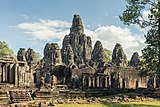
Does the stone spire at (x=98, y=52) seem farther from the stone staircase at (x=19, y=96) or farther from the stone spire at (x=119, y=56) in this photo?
the stone staircase at (x=19, y=96)

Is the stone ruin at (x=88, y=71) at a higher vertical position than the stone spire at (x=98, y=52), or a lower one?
lower

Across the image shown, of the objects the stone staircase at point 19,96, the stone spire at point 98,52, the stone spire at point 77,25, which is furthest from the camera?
the stone spire at point 77,25

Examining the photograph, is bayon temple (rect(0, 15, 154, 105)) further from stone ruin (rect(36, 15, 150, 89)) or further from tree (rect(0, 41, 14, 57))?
tree (rect(0, 41, 14, 57))

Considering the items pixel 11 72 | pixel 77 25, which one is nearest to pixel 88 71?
pixel 11 72

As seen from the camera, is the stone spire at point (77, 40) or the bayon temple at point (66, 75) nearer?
the bayon temple at point (66, 75)

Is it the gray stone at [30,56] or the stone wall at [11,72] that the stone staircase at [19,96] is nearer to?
the stone wall at [11,72]

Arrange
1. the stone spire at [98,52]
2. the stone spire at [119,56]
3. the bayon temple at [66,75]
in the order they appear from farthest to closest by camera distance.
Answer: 1. the stone spire at [98,52]
2. the stone spire at [119,56]
3. the bayon temple at [66,75]

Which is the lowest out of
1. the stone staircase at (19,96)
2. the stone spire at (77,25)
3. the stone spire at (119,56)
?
the stone staircase at (19,96)

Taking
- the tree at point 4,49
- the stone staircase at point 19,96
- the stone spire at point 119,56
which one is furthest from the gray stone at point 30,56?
the stone staircase at point 19,96

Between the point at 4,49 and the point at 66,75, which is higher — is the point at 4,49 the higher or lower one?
the higher one

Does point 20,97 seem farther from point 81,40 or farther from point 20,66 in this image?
point 81,40

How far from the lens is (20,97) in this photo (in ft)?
90.8

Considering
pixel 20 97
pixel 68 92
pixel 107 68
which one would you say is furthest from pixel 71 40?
pixel 20 97

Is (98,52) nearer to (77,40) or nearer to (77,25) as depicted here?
(77,40)
